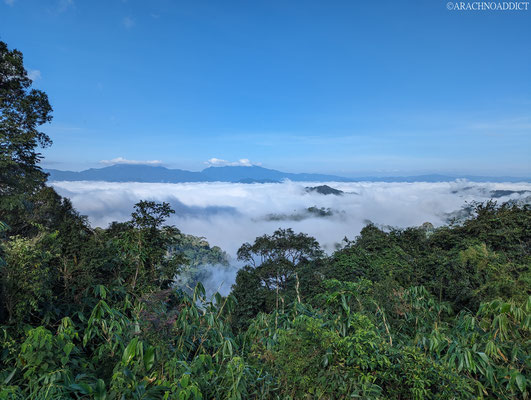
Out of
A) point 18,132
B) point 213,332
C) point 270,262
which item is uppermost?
point 18,132

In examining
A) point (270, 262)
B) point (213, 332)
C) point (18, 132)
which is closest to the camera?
point (213, 332)

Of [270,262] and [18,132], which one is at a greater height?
[18,132]

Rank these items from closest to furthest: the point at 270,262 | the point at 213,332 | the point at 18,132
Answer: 1. the point at 213,332
2. the point at 18,132
3. the point at 270,262

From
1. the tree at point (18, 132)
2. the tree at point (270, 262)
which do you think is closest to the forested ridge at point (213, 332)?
the tree at point (18, 132)

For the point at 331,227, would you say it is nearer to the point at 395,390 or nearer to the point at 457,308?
the point at 457,308

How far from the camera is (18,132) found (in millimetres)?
9141

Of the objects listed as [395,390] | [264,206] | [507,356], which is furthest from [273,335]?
[264,206]

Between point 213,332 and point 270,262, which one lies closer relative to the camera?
point 213,332

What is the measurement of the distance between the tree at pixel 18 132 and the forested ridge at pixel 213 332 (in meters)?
1.35

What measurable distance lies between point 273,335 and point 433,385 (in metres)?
1.23

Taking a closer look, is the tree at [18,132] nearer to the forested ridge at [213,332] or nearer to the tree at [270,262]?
the forested ridge at [213,332]

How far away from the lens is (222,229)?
84.1 m

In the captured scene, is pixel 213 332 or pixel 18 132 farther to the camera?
pixel 18 132

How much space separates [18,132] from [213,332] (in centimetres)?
1013
